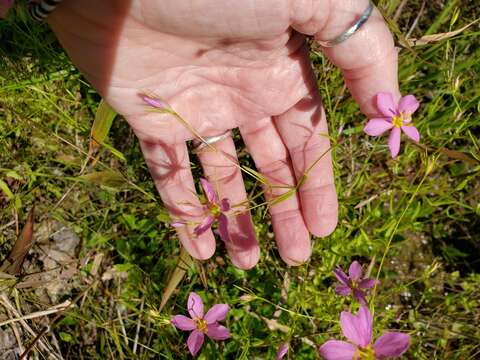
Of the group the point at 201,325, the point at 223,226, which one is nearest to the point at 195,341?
the point at 201,325

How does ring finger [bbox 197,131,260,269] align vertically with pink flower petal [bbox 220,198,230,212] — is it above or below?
below

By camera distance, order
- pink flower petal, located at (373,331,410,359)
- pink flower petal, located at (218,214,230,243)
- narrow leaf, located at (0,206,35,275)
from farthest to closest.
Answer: narrow leaf, located at (0,206,35,275), pink flower petal, located at (218,214,230,243), pink flower petal, located at (373,331,410,359)

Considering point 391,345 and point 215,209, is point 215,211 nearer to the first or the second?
point 215,209

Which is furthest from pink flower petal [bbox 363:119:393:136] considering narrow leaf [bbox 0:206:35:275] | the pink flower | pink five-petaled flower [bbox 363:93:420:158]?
the pink flower

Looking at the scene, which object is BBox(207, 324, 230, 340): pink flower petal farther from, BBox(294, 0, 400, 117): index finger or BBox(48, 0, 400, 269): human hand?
BBox(294, 0, 400, 117): index finger

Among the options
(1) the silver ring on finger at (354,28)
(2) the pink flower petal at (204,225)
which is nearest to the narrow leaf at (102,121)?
(2) the pink flower petal at (204,225)

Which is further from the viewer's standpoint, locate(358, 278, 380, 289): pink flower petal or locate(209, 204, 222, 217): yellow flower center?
locate(209, 204, 222, 217): yellow flower center

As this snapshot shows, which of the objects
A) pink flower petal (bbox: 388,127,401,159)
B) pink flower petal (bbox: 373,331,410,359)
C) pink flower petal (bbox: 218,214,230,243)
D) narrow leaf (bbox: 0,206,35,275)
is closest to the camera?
pink flower petal (bbox: 373,331,410,359)
